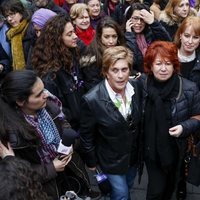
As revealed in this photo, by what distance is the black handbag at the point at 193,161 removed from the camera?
3.89m

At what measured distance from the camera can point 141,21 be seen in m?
5.04

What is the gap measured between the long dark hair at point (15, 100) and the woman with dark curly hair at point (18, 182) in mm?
827

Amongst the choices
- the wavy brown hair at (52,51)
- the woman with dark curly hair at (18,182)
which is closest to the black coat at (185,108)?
the wavy brown hair at (52,51)

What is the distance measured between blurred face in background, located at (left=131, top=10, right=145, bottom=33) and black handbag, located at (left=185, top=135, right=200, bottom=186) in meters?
1.68

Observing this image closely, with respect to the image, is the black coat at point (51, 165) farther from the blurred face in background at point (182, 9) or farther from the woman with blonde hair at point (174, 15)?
the blurred face in background at point (182, 9)

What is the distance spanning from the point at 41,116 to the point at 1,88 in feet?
1.21

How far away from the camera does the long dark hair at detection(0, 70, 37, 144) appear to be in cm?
295

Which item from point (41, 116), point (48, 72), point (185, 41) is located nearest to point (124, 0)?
point (185, 41)

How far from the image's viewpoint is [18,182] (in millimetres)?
1900

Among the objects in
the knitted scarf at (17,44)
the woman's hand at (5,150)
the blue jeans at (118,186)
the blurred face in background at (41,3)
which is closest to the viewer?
the woman's hand at (5,150)

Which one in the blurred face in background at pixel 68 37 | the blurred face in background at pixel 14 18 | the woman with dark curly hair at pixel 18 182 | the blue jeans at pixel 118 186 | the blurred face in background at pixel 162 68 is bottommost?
the blue jeans at pixel 118 186

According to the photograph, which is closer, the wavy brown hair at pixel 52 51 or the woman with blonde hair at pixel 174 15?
the wavy brown hair at pixel 52 51

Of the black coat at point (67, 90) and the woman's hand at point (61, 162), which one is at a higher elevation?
the black coat at point (67, 90)

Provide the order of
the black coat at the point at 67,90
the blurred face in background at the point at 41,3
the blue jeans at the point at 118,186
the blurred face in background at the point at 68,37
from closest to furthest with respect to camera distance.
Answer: the blue jeans at the point at 118,186
the black coat at the point at 67,90
the blurred face in background at the point at 68,37
the blurred face in background at the point at 41,3
